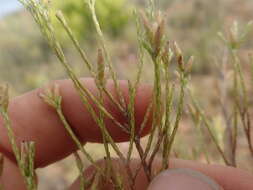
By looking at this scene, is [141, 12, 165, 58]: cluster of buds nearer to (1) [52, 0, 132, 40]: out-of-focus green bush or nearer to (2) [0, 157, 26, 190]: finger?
(2) [0, 157, 26, 190]: finger

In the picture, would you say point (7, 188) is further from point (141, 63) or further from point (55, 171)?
point (55, 171)

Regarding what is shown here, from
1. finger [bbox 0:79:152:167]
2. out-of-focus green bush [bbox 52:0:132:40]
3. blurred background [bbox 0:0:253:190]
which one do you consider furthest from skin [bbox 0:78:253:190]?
out-of-focus green bush [bbox 52:0:132:40]

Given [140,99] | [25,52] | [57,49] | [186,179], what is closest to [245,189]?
[186,179]

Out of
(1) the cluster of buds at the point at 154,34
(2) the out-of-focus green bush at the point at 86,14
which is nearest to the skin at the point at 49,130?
(1) the cluster of buds at the point at 154,34

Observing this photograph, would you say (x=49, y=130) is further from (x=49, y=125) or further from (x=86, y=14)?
(x=86, y=14)

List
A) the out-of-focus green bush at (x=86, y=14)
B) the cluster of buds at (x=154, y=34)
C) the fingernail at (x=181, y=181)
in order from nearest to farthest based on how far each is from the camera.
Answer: the cluster of buds at (x=154, y=34), the fingernail at (x=181, y=181), the out-of-focus green bush at (x=86, y=14)

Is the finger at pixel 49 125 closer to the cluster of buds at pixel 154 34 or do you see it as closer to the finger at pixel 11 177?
the finger at pixel 11 177

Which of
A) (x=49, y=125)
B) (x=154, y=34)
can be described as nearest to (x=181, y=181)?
(x=154, y=34)
